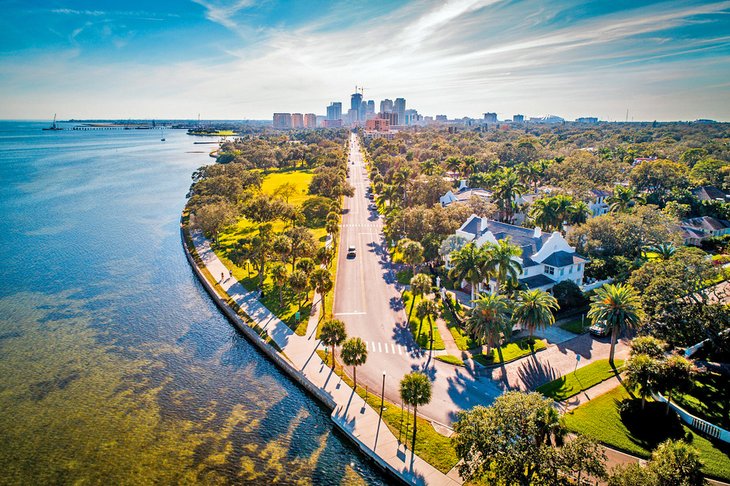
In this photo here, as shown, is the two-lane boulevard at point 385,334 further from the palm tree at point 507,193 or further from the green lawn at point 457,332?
the palm tree at point 507,193

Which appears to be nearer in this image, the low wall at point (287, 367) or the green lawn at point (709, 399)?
the low wall at point (287, 367)

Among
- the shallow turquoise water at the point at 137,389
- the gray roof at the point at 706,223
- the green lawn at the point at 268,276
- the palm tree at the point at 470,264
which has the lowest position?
the shallow turquoise water at the point at 137,389

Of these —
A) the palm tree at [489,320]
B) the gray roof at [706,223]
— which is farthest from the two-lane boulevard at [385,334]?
the gray roof at [706,223]

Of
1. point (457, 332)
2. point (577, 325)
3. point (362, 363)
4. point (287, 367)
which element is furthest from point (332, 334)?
point (577, 325)

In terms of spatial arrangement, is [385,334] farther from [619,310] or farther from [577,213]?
[577,213]

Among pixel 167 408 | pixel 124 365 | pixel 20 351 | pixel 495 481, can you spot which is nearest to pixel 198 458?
pixel 167 408

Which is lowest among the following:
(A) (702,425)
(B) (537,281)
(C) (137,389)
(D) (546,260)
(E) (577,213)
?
(C) (137,389)

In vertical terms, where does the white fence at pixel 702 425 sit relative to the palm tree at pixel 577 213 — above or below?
below

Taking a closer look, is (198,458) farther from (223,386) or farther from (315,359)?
(315,359)
